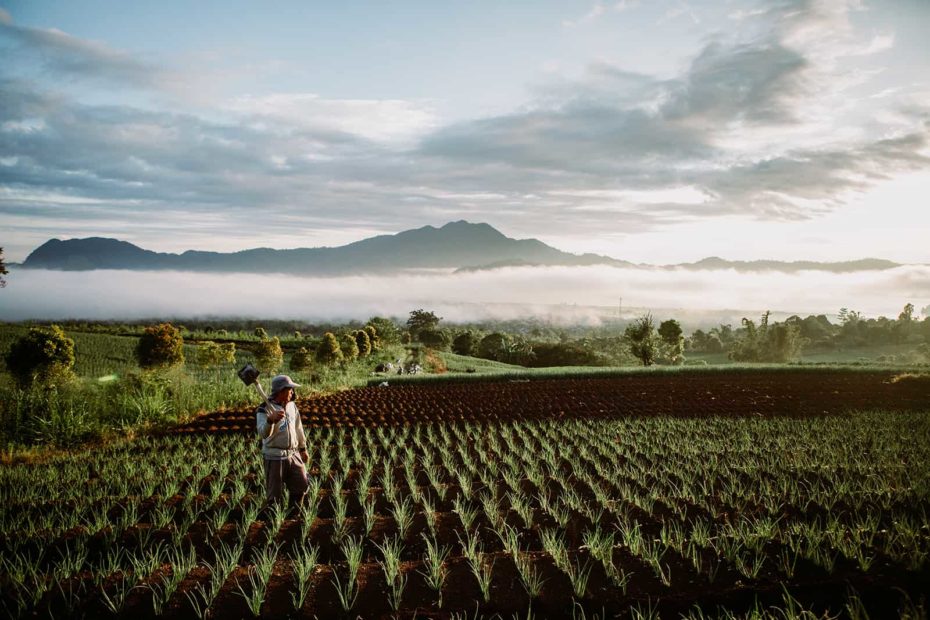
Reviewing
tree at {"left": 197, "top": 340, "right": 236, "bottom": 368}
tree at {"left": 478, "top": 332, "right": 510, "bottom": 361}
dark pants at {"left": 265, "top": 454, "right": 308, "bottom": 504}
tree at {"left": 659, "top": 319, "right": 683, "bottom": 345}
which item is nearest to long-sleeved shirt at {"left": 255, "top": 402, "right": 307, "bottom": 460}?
dark pants at {"left": 265, "top": 454, "right": 308, "bottom": 504}

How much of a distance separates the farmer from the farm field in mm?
395

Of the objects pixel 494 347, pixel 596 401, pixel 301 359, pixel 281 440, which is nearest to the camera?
pixel 281 440

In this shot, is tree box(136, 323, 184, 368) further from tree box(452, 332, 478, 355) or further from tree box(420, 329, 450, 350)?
tree box(420, 329, 450, 350)

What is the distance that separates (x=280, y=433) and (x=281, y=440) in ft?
0.35

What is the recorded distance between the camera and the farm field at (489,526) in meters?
4.71

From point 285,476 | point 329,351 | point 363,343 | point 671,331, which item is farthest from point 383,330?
point 285,476

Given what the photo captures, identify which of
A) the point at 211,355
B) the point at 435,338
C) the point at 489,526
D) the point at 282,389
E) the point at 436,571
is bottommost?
the point at 435,338

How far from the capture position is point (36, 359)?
14078mm

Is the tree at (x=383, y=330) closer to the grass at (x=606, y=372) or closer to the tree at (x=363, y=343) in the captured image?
the tree at (x=363, y=343)

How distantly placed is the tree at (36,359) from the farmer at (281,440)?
11.3m

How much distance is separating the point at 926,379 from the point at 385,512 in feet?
87.7

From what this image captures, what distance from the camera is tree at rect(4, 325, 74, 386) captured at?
1407cm

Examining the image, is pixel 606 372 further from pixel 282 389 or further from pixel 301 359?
pixel 282 389

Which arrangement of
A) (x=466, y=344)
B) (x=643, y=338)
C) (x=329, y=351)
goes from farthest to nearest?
(x=466, y=344) → (x=643, y=338) → (x=329, y=351)
